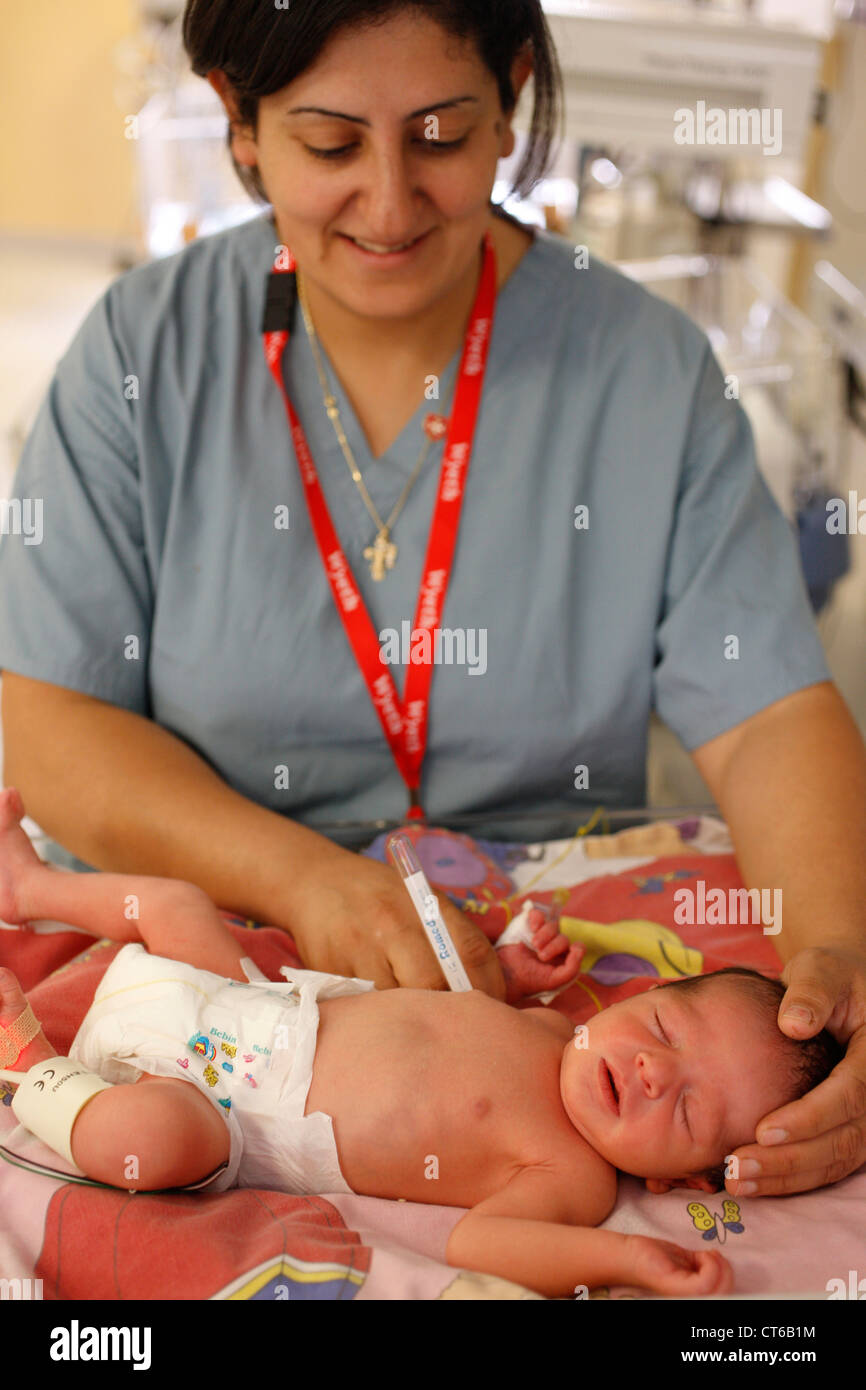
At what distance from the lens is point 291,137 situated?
1.17 metres

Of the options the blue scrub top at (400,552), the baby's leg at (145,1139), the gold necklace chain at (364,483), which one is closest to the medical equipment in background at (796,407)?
the blue scrub top at (400,552)

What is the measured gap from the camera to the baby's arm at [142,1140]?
949mm

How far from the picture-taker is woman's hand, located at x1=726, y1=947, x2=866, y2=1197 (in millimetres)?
1004

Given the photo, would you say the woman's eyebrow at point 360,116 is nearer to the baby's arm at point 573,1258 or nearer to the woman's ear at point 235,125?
the woman's ear at point 235,125

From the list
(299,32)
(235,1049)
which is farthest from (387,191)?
(235,1049)

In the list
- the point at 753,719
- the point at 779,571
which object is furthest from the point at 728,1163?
the point at 779,571

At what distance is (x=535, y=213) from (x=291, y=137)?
173cm

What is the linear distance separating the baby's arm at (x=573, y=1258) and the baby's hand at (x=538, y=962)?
28 centimetres

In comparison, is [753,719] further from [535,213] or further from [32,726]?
[535,213]

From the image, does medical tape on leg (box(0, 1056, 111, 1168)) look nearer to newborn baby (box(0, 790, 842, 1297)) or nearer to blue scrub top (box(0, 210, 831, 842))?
newborn baby (box(0, 790, 842, 1297))

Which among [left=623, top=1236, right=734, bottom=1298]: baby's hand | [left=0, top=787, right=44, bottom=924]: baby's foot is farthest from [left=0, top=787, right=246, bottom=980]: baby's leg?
[left=623, top=1236, right=734, bottom=1298]: baby's hand

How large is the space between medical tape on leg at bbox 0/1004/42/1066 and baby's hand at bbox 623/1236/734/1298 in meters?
0.51

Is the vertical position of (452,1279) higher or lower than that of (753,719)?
lower

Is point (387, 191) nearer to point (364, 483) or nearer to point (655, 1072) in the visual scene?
point (364, 483)
